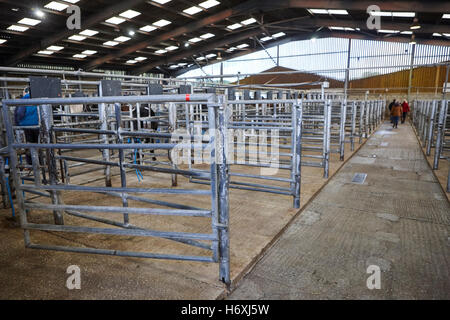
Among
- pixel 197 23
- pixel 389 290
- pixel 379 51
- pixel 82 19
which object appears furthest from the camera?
pixel 379 51

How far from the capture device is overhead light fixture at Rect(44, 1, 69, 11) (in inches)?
477

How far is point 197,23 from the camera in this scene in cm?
1766

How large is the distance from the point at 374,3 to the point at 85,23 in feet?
45.3

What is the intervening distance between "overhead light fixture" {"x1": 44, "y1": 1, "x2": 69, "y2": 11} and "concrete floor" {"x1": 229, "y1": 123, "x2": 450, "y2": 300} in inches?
528

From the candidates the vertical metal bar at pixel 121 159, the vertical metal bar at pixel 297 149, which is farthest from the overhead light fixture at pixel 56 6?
the vertical metal bar at pixel 297 149

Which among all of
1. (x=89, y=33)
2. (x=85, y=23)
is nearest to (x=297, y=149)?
(x=85, y=23)

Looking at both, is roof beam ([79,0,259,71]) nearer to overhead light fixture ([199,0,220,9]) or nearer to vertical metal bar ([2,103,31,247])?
overhead light fixture ([199,0,220,9])

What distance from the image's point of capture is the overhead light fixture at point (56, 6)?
12.1 meters

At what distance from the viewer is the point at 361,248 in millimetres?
2766

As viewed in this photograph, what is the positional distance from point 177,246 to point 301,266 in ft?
3.67

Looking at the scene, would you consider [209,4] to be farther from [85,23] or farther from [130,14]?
[85,23]

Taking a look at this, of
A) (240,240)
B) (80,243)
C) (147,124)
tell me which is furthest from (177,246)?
(147,124)

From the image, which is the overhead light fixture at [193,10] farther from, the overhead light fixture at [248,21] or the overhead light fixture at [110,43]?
the overhead light fixture at [110,43]
